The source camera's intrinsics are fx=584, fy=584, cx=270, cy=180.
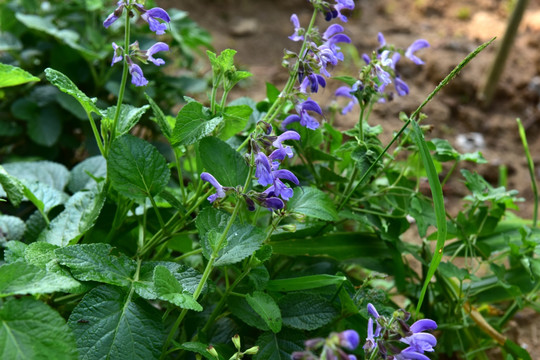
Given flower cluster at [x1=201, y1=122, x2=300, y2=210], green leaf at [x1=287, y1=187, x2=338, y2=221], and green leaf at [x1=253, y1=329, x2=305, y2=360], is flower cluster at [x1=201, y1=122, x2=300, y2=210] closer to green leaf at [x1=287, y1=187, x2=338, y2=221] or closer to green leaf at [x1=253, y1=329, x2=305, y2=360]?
green leaf at [x1=287, y1=187, x2=338, y2=221]

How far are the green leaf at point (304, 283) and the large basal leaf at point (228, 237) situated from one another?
0.13m

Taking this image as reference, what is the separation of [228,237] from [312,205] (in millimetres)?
186

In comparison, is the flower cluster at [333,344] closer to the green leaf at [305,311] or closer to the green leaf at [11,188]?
the green leaf at [305,311]

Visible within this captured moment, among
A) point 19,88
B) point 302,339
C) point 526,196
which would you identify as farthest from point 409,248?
point 19,88

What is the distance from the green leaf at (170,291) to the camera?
879mm

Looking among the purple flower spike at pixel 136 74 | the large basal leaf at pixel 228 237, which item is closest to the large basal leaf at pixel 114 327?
the large basal leaf at pixel 228 237

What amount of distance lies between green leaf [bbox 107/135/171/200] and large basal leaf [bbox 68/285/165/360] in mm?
197

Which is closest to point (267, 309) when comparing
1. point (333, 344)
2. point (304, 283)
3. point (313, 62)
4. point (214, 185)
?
point (304, 283)

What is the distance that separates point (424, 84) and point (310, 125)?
5.32 feet

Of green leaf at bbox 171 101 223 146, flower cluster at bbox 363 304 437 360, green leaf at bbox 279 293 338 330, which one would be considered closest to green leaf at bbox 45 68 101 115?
green leaf at bbox 171 101 223 146

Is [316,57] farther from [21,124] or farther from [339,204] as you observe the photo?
[21,124]

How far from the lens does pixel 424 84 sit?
2.57 m

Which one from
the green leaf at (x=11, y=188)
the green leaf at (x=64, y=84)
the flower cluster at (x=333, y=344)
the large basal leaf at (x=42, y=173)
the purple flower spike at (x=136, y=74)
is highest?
the purple flower spike at (x=136, y=74)

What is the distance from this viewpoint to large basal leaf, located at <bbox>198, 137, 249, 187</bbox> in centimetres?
106
